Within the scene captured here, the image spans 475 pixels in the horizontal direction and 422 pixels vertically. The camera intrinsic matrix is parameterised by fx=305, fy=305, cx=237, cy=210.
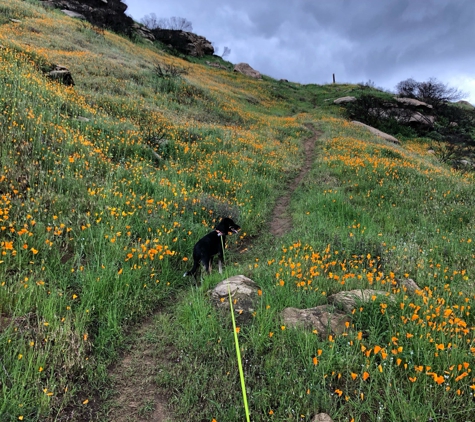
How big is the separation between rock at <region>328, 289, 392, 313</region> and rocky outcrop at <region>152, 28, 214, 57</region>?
5709 cm

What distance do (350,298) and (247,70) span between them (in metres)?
59.2

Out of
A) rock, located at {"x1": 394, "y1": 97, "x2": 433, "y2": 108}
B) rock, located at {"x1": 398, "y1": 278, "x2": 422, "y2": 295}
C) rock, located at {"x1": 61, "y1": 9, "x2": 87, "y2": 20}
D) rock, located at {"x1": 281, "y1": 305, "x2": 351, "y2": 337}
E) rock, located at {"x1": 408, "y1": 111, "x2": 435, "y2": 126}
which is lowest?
rock, located at {"x1": 281, "y1": 305, "x2": 351, "y2": 337}

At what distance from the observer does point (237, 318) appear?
3812 mm

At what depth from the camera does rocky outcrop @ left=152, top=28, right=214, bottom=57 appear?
5309cm

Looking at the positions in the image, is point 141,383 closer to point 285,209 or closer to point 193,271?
point 193,271

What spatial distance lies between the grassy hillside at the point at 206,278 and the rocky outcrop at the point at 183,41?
4751cm

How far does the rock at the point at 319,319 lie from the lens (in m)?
3.51

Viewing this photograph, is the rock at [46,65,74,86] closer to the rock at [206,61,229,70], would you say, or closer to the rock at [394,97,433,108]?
the rock at [394,97,433,108]

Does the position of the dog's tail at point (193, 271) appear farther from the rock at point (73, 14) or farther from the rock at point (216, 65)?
the rock at point (216, 65)

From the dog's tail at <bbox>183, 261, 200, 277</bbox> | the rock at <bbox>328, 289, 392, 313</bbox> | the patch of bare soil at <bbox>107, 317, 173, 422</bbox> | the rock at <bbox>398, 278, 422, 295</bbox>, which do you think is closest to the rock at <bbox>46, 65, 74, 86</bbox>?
the dog's tail at <bbox>183, 261, 200, 277</bbox>

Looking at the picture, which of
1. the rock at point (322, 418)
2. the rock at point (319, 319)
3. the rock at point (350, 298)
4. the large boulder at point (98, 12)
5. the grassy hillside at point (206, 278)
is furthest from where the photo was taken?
the large boulder at point (98, 12)

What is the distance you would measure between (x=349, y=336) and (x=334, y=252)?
2.51 meters

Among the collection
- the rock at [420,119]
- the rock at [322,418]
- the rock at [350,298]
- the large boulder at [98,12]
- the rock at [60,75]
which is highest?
the large boulder at [98,12]

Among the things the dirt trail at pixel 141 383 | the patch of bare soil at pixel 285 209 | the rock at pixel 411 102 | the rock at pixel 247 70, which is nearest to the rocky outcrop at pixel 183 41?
the rock at pixel 247 70
